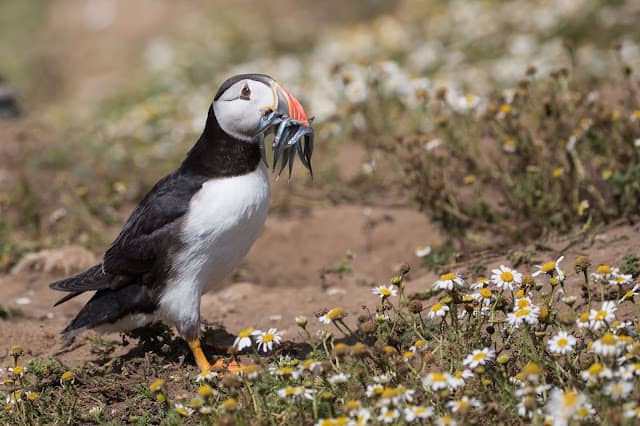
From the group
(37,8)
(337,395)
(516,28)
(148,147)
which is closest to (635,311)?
(337,395)

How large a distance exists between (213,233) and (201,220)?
3.1 inches

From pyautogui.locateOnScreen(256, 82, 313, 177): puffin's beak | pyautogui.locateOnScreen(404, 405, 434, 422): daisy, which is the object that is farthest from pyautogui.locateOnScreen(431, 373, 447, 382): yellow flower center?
pyautogui.locateOnScreen(256, 82, 313, 177): puffin's beak

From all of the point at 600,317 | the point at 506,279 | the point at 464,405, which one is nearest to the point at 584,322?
the point at 600,317

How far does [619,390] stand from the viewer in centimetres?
260

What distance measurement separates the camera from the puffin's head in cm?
367

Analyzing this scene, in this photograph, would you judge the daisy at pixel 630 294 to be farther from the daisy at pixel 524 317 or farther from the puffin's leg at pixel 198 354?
the puffin's leg at pixel 198 354

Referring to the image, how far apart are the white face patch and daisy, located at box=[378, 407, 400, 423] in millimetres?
1475

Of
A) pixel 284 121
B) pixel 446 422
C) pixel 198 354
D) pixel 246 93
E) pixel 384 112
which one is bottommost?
pixel 198 354

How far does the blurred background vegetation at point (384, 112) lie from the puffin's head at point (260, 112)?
1.33 m

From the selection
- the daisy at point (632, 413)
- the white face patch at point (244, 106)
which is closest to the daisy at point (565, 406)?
the daisy at point (632, 413)

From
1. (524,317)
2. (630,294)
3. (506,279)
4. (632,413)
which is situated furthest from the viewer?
(506,279)

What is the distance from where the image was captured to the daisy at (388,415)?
273 centimetres

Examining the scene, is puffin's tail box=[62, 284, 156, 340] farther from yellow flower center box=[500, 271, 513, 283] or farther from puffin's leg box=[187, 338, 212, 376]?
yellow flower center box=[500, 271, 513, 283]

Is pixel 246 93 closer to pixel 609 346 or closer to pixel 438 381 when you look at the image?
pixel 438 381
